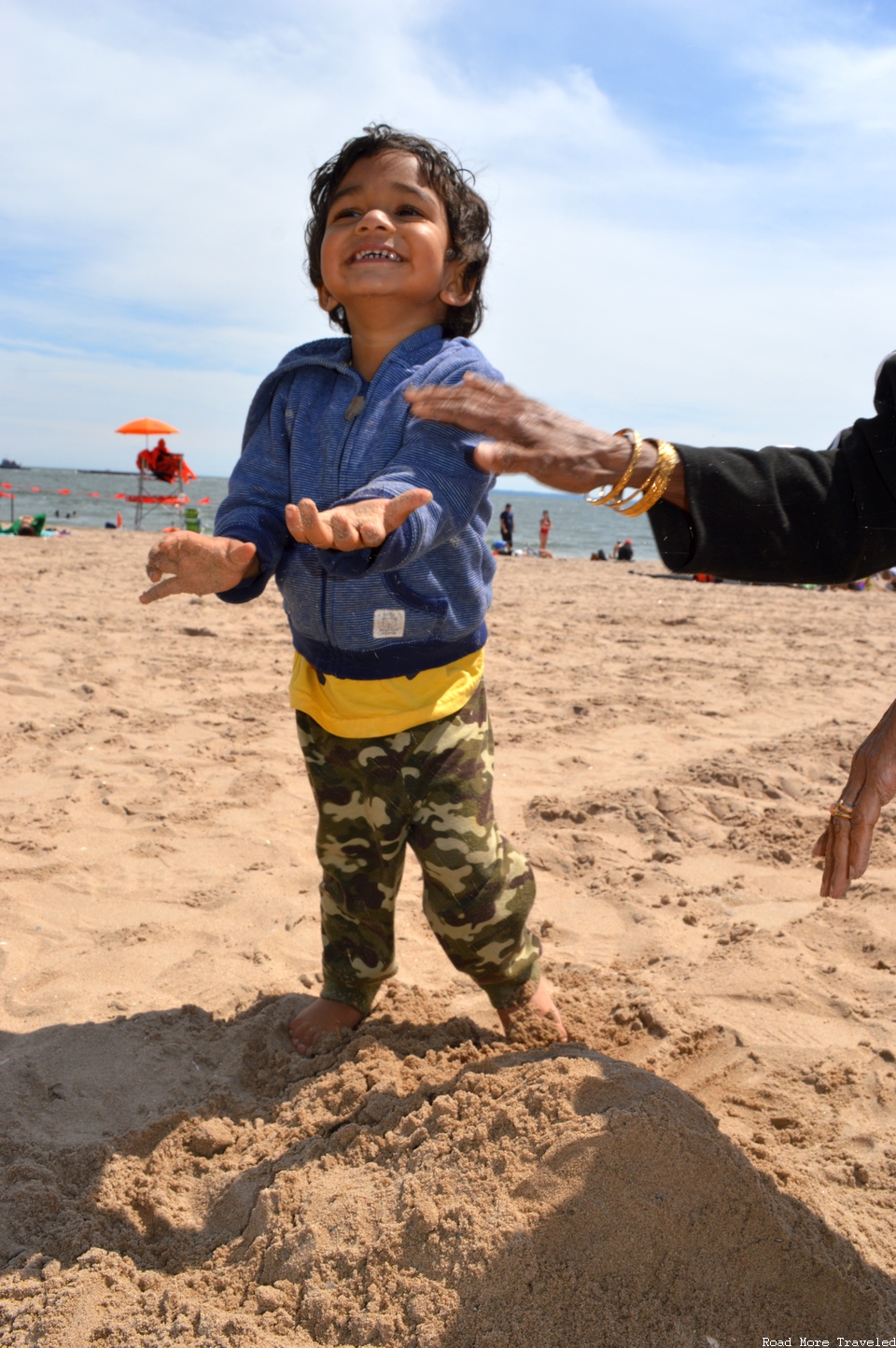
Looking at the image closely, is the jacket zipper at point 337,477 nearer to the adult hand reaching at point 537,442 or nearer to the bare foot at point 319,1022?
the adult hand reaching at point 537,442

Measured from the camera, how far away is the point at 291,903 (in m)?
2.84

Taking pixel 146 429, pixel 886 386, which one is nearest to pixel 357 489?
pixel 886 386

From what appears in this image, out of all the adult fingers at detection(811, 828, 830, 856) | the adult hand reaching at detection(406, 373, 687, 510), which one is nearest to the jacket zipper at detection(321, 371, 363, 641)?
the adult hand reaching at detection(406, 373, 687, 510)

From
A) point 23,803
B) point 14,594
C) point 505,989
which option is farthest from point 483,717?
point 14,594

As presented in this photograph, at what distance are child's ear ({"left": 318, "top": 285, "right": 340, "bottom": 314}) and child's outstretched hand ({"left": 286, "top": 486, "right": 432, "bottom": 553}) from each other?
0.84 m

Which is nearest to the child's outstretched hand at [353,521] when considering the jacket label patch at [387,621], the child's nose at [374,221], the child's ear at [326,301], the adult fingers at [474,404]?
the adult fingers at [474,404]

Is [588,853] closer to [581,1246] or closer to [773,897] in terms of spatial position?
[773,897]

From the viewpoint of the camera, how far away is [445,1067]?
199 cm

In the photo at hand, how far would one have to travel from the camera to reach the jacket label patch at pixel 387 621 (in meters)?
1.88

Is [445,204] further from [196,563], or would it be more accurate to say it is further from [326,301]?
[196,563]

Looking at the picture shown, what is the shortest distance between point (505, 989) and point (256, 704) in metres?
2.85

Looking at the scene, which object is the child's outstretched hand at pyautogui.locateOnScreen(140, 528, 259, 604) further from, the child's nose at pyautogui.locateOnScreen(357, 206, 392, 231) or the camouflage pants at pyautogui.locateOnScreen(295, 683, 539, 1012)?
the child's nose at pyautogui.locateOnScreen(357, 206, 392, 231)

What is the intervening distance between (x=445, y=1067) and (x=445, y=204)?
1.90m

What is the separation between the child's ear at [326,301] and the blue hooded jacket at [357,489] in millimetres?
164
